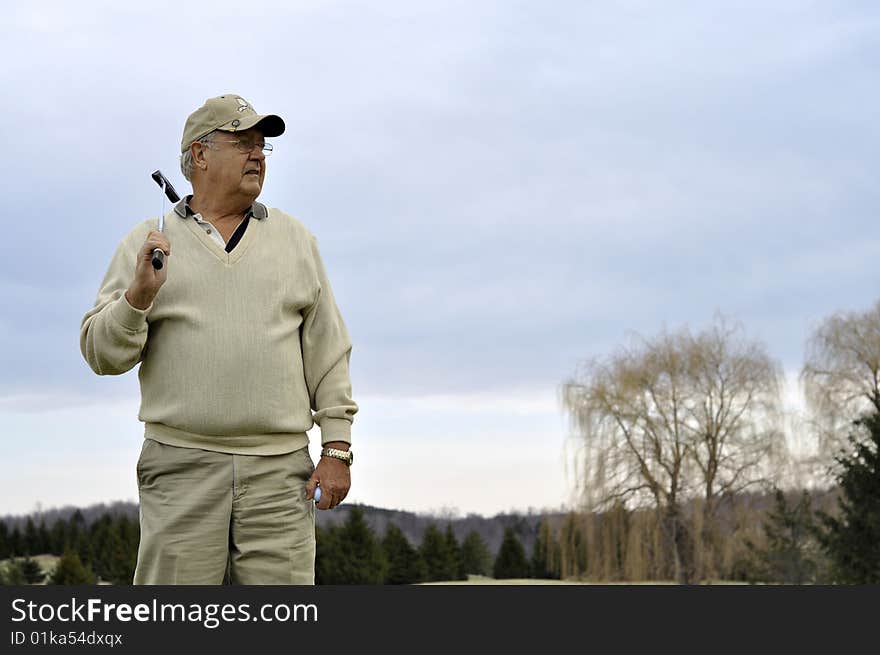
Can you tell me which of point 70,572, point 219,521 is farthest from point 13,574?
point 219,521

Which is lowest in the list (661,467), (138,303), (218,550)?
(218,550)

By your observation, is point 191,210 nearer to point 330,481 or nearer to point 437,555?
point 330,481

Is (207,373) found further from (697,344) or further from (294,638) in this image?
(697,344)

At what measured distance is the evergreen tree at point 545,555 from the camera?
1001 inches

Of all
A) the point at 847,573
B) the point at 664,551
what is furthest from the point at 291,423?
the point at 664,551

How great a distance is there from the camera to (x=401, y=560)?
25594 mm

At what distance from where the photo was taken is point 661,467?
2744cm

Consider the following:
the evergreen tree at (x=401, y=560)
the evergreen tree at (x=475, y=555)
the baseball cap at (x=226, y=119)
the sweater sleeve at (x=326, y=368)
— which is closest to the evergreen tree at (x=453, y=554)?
the evergreen tree at (x=475, y=555)

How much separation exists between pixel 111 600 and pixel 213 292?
93 centimetres

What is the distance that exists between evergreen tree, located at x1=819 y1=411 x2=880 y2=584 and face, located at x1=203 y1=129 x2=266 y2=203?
18.2m

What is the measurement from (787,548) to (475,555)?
7.96 metres

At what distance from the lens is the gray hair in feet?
10.9

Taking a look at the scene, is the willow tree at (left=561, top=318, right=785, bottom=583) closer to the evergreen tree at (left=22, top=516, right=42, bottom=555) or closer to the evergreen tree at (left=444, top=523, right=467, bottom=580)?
the evergreen tree at (left=444, top=523, right=467, bottom=580)

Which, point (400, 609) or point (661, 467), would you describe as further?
point (661, 467)
